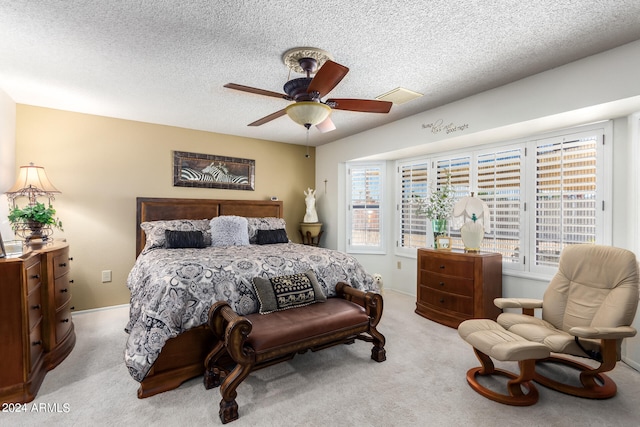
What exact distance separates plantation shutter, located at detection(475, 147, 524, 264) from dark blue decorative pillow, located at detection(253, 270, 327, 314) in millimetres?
2290

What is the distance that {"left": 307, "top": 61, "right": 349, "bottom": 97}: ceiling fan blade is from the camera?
6.09ft

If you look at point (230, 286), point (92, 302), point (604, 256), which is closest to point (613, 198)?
point (604, 256)

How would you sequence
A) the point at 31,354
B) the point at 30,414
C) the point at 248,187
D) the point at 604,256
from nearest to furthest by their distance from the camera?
the point at 30,414, the point at 31,354, the point at 604,256, the point at 248,187

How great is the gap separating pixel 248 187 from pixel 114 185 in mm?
1874

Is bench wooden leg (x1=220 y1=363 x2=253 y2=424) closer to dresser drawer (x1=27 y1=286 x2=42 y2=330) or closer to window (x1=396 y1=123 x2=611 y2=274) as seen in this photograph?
dresser drawer (x1=27 y1=286 x2=42 y2=330)

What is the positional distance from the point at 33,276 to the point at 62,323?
724mm

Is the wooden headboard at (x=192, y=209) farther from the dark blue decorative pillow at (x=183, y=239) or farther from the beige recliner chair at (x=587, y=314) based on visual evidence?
the beige recliner chair at (x=587, y=314)

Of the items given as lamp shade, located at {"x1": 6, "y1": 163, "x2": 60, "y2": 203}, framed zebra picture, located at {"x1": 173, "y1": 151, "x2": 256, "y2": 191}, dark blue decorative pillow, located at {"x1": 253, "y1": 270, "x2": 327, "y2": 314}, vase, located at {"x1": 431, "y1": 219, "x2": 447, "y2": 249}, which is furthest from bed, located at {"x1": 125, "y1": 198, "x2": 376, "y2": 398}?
framed zebra picture, located at {"x1": 173, "y1": 151, "x2": 256, "y2": 191}

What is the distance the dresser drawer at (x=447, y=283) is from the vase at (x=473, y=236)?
0.39 metres

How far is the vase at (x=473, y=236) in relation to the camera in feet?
11.3

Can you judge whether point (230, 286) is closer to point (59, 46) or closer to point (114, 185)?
point (59, 46)

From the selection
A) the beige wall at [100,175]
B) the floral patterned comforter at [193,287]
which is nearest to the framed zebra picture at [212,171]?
the beige wall at [100,175]

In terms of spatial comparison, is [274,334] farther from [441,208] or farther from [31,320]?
[441,208]

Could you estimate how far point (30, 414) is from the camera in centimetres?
191
